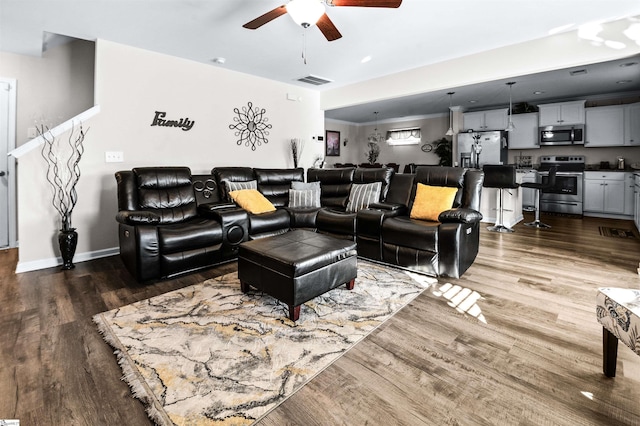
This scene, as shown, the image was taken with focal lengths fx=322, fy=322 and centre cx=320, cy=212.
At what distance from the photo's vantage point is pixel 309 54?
14.4 ft

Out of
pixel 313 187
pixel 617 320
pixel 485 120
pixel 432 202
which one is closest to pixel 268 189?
pixel 313 187

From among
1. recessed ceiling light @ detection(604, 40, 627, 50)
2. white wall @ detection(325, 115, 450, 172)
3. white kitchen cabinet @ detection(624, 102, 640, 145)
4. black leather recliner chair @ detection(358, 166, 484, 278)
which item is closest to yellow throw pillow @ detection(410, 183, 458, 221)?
black leather recliner chair @ detection(358, 166, 484, 278)

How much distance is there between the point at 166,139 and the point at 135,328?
3.02 metres

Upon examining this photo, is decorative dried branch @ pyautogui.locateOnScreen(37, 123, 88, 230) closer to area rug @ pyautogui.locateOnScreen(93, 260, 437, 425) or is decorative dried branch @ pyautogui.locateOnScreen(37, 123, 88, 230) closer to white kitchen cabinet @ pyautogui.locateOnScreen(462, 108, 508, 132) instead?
area rug @ pyautogui.locateOnScreen(93, 260, 437, 425)

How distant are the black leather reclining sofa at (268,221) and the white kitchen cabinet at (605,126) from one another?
518 cm

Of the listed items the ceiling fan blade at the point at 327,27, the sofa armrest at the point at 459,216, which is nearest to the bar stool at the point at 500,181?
the sofa armrest at the point at 459,216

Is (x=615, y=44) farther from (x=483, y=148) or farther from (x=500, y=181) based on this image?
(x=483, y=148)

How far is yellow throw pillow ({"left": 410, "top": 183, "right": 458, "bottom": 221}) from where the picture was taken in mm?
3447

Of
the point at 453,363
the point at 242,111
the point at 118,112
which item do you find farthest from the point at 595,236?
the point at 118,112

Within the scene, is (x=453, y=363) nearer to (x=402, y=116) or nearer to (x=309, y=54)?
(x=309, y=54)

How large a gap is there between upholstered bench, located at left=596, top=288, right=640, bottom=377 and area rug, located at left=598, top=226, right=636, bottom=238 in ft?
14.0

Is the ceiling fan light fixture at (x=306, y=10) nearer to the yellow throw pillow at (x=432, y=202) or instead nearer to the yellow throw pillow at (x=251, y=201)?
the yellow throw pillow at (x=432, y=202)

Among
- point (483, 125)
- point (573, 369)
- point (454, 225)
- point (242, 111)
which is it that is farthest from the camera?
point (483, 125)

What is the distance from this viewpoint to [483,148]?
7.73 metres
